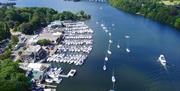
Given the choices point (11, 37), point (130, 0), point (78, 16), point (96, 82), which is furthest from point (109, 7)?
point (96, 82)

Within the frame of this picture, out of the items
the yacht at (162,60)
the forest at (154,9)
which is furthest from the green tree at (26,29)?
the forest at (154,9)

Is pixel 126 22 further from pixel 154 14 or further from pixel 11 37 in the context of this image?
pixel 11 37

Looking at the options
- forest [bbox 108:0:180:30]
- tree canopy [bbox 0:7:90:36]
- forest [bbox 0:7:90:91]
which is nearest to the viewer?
forest [bbox 0:7:90:91]

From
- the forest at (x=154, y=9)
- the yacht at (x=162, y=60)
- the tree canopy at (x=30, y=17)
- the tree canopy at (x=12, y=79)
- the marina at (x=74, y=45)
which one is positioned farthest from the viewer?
the forest at (x=154, y=9)

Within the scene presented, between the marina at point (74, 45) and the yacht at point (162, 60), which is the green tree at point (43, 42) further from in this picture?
the yacht at point (162, 60)

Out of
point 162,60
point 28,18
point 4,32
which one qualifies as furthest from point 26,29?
point 162,60

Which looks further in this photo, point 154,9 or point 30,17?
point 154,9

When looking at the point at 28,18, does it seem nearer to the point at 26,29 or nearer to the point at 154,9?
the point at 26,29

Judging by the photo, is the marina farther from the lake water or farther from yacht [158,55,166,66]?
yacht [158,55,166,66]

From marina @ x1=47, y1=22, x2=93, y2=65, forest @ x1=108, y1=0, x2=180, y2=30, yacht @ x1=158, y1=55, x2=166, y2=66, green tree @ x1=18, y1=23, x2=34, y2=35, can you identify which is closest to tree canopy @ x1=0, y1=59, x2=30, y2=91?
marina @ x1=47, y1=22, x2=93, y2=65
